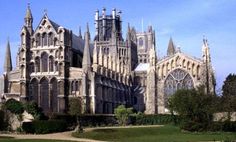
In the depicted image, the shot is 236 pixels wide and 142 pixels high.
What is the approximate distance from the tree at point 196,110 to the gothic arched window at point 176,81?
35.0m

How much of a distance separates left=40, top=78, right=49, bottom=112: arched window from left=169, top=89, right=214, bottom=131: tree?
31424mm

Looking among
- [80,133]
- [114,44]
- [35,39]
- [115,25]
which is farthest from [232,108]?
[115,25]

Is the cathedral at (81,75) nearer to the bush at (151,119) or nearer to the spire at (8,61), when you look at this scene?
the spire at (8,61)

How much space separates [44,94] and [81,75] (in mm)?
9074

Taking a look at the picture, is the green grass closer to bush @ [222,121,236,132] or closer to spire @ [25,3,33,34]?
bush @ [222,121,236,132]

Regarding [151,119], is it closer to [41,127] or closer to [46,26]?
[46,26]

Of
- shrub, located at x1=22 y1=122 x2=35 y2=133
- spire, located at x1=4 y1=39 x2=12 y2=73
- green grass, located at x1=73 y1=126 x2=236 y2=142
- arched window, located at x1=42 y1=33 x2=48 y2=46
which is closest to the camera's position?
green grass, located at x1=73 y1=126 x2=236 y2=142

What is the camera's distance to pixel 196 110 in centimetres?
6500

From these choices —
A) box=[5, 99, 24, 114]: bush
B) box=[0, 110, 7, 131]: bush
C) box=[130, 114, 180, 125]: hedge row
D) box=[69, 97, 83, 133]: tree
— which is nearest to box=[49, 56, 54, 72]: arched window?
box=[69, 97, 83, 133]: tree

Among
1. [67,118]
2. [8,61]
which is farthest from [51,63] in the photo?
[67,118]

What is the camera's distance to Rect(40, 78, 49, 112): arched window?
93.7 m

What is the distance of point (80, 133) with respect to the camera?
53.7 m

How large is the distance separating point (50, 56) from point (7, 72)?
10.4 metres

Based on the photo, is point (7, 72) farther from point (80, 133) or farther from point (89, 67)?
point (80, 133)
